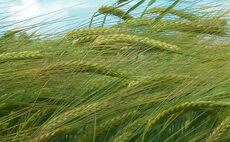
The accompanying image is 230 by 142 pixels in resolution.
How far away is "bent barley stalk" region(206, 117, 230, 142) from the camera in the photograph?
3.96 ft

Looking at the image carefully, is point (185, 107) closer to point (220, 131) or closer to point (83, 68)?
Result: point (220, 131)

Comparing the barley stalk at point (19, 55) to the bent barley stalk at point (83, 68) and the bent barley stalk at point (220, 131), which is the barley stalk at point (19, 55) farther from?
the bent barley stalk at point (220, 131)

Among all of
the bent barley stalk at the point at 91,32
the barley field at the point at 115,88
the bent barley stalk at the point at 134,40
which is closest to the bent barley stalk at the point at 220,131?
the barley field at the point at 115,88

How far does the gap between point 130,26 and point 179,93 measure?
0.47 metres

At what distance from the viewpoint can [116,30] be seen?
158 cm

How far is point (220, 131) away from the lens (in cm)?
121

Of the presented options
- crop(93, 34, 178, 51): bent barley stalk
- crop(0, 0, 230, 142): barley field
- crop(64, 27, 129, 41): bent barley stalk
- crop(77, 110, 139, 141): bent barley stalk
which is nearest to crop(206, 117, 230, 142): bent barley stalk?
crop(0, 0, 230, 142): barley field

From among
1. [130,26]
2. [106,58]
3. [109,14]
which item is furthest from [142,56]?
[109,14]

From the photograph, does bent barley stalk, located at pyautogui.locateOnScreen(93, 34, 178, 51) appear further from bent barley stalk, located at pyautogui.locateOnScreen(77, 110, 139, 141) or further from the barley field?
bent barley stalk, located at pyautogui.locateOnScreen(77, 110, 139, 141)

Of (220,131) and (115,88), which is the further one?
(115,88)

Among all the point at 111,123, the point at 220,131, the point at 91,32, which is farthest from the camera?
the point at 91,32

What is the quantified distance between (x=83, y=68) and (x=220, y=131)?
0.38 m

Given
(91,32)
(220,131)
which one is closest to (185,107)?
(220,131)

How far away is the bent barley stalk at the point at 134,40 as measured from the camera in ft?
4.78
